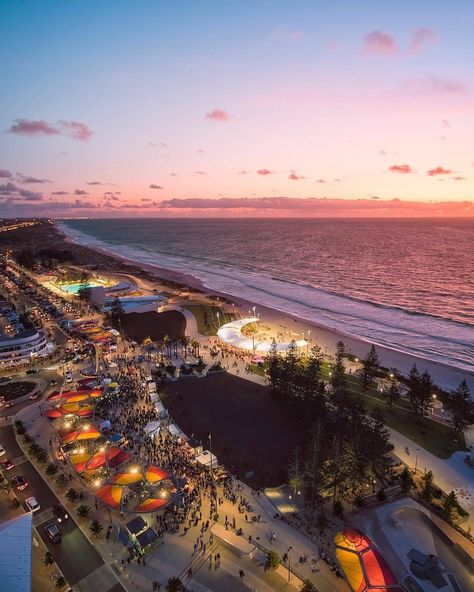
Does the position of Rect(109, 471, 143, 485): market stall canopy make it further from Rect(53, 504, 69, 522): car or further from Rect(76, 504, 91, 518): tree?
Rect(53, 504, 69, 522): car

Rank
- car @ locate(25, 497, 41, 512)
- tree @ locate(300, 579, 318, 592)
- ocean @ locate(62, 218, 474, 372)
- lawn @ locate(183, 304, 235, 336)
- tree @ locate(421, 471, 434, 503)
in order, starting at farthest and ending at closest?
lawn @ locate(183, 304, 235, 336) → ocean @ locate(62, 218, 474, 372) → tree @ locate(421, 471, 434, 503) → car @ locate(25, 497, 41, 512) → tree @ locate(300, 579, 318, 592)

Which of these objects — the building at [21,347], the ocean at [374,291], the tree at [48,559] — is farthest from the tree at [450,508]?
the building at [21,347]

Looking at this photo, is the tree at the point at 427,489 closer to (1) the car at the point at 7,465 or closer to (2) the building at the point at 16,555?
(2) the building at the point at 16,555

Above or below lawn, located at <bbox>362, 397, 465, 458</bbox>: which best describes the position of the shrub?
above

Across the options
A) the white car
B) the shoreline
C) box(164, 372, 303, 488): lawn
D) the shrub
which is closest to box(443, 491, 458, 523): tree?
box(164, 372, 303, 488): lawn

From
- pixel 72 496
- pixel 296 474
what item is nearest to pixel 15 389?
pixel 72 496

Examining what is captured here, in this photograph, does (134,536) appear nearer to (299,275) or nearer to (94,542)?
(94,542)

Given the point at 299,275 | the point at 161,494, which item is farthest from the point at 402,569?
the point at 299,275
